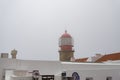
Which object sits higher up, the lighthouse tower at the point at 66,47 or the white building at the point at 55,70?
the lighthouse tower at the point at 66,47

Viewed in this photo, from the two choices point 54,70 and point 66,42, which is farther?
point 66,42

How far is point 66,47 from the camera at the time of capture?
2108 cm

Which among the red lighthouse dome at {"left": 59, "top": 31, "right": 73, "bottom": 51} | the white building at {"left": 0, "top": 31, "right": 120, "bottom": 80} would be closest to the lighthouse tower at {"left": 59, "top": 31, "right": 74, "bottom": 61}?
the red lighthouse dome at {"left": 59, "top": 31, "right": 73, "bottom": 51}

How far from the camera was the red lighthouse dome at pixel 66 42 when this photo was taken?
2108 cm

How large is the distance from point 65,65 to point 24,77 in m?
4.20

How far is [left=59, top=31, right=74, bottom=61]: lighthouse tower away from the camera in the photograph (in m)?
20.7

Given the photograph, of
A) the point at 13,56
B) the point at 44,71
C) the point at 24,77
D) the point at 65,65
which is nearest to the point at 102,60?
the point at 65,65

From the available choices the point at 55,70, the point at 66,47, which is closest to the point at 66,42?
the point at 66,47

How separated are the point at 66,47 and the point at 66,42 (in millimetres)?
474

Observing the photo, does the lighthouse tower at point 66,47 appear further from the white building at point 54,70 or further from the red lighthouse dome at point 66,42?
the white building at point 54,70

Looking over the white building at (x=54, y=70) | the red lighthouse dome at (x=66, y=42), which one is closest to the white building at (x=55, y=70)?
the white building at (x=54, y=70)

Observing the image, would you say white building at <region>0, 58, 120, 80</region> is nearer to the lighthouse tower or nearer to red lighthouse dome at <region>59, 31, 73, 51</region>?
the lighthouse tower

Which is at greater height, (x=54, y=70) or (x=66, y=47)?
(x=66, y=47)

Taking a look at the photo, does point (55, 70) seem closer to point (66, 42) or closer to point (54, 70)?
point (54, 70)
